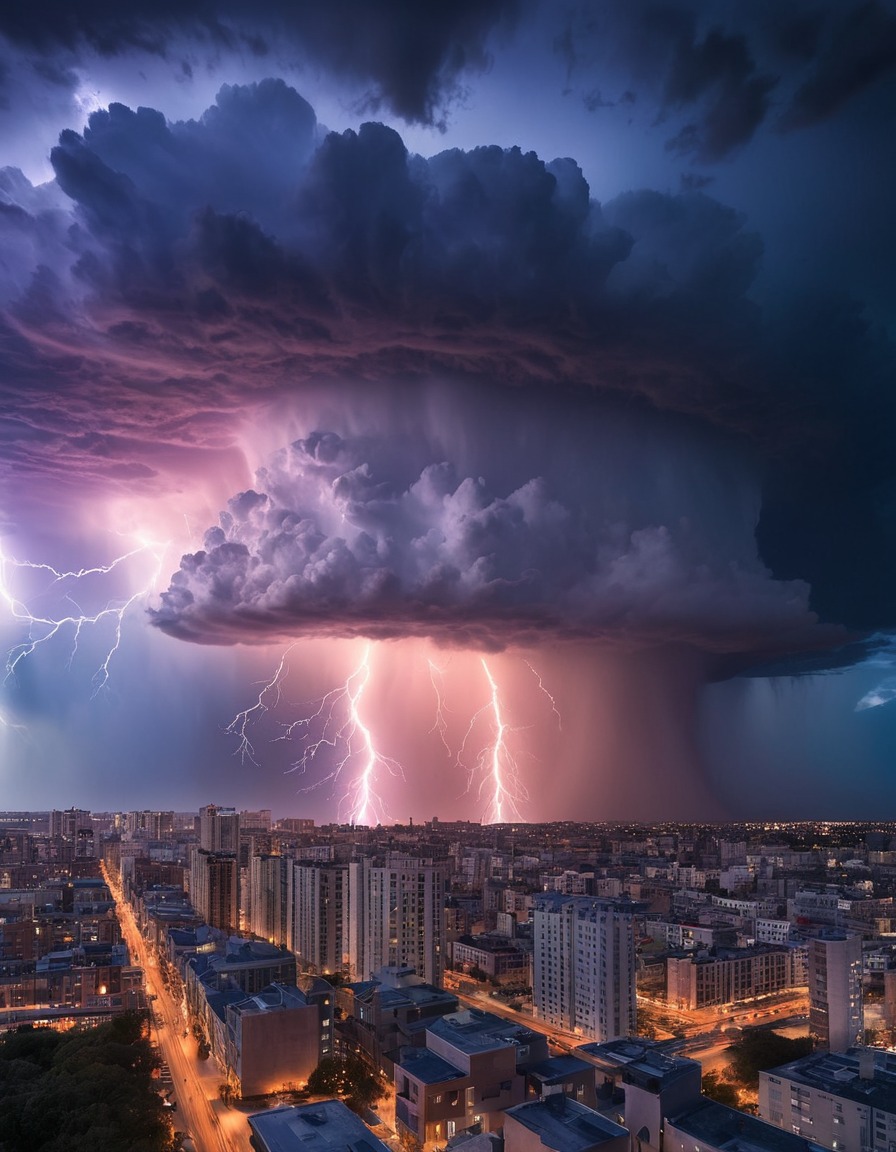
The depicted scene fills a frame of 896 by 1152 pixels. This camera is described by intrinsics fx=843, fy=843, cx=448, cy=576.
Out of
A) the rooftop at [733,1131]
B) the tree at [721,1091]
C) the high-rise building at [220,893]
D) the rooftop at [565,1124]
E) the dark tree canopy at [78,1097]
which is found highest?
the rooftop at [565,1124]

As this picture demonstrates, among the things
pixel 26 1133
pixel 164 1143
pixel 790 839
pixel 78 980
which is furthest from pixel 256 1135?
pixel 790 839

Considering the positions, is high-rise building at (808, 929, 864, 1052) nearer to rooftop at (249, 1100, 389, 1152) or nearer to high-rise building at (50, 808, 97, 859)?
rooftop at (249, 1100, 389, 1152)

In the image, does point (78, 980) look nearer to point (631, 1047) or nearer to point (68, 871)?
point (631, 1047)

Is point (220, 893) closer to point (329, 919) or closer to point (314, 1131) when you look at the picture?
point (329, 919)

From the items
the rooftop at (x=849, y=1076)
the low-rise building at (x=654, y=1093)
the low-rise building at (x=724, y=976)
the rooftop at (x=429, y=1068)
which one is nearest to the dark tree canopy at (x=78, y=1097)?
the rooftop at (x=429, y=1068)

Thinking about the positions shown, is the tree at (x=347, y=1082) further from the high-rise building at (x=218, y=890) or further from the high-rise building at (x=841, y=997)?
the high-rise building at (x=218, y=890)
